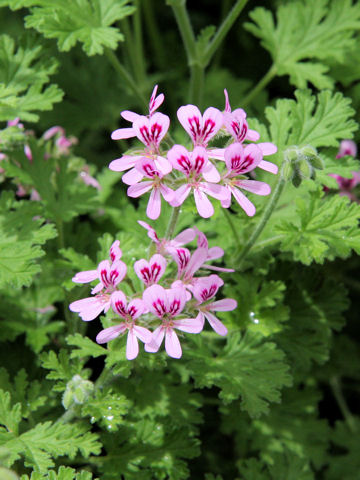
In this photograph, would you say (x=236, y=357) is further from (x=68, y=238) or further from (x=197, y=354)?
(x=68, y=238)

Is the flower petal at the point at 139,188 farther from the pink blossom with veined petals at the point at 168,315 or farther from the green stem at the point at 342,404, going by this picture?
the green stem at the point at 342,404

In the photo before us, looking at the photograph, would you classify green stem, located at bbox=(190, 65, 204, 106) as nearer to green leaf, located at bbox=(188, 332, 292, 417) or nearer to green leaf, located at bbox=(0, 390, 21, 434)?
green leaf, located at bbox=(188, 332, 292, 417)

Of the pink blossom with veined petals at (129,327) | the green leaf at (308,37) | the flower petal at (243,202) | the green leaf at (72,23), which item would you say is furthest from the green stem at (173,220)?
the green leaf at (308,37)

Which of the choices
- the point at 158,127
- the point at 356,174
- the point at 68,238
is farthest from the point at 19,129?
the point at 356,174

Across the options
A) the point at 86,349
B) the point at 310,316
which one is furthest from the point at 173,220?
the point at 310,316

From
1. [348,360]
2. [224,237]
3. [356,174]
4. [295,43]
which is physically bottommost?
[348,360]

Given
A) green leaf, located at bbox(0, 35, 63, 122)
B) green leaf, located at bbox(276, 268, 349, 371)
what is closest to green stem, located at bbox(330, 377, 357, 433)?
green leaf, located at bbox(276, 268, 349, 371)
